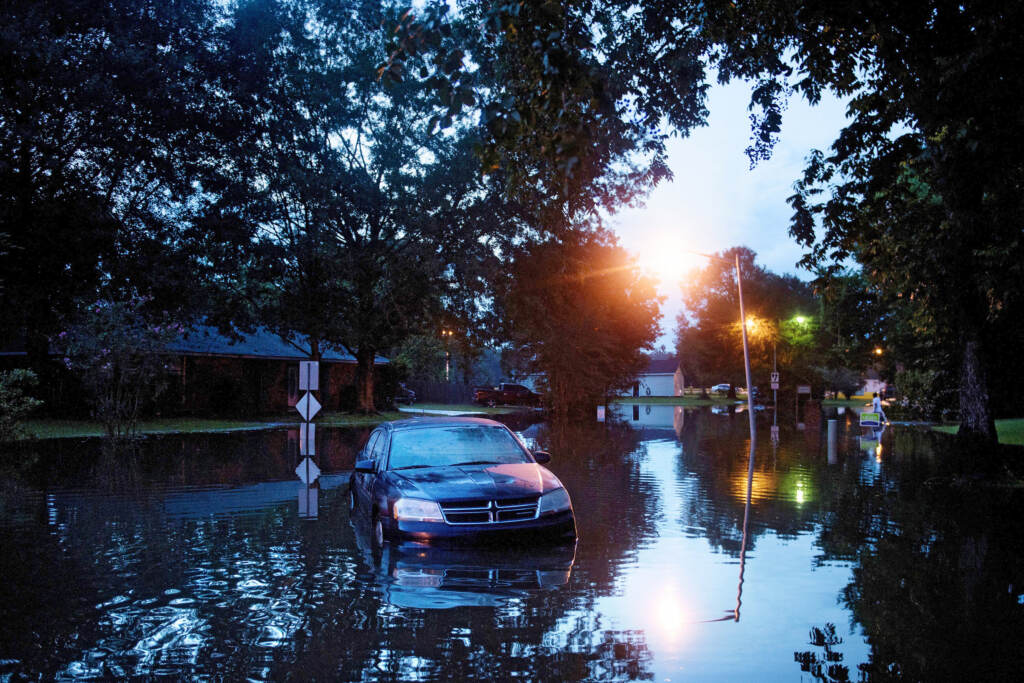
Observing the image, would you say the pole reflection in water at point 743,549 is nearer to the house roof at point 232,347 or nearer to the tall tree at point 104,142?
the tall tree at point 104,142

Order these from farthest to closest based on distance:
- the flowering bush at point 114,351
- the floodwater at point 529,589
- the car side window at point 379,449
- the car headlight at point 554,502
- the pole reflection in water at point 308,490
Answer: the flowering bush at point 114,351 < the pole reflection in water at point 308,490 < the car side window at point 379,449 < the car headlight at point 554,502 < the floodwater at point 529,589

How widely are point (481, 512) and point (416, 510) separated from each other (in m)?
0.66

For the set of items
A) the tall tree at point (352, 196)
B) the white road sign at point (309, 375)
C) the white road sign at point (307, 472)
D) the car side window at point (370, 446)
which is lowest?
the white road sign at point (307, 472)

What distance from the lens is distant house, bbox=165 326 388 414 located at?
40.4m

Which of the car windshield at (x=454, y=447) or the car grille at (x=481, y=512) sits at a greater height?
the car windshield at (x=454, y=447)

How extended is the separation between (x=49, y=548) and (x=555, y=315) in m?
38.5

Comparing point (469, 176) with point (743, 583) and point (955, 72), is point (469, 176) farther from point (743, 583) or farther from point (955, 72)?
point (743, 583)

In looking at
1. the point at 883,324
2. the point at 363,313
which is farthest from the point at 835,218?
Result: the point at 883,324

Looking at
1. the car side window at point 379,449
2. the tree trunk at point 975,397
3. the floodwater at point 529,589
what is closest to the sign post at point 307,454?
the floodwater at point 529,589

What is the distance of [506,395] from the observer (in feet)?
224

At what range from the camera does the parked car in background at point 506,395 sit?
6794 cm

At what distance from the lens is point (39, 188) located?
23938 mm

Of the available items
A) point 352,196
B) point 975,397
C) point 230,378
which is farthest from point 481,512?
point 230,378

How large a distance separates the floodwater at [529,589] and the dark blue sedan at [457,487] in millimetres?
330
